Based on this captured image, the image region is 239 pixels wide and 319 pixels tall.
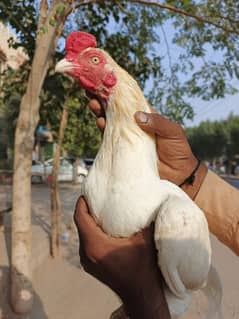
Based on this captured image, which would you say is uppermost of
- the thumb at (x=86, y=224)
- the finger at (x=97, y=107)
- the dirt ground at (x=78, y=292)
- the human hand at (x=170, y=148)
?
the finger at (x=97, y=107)

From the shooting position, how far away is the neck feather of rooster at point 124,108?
52.6 inches

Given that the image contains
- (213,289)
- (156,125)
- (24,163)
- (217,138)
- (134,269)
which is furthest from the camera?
(217,138)

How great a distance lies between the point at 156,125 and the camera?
1.36 m

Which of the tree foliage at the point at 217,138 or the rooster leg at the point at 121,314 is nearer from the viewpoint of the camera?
the rooster leg at the point at 121,314

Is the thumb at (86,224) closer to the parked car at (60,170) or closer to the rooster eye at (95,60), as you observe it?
the rooster eye at (95,60)

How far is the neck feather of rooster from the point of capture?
134cm

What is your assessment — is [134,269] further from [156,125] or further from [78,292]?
[78,292]

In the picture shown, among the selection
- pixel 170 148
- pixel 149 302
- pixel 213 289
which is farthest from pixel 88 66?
pixel 213 289

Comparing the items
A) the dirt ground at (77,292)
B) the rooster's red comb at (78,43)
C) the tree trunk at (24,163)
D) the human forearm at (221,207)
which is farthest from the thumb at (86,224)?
the tree trunk at (24,163)

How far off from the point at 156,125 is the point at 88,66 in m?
0.34

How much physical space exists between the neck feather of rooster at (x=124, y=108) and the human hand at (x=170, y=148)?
3cm

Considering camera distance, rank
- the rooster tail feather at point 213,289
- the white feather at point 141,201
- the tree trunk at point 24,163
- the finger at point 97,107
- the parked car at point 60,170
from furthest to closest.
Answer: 1. the parked car at point 60,170
2. the tree trunk at point 24,163
3. the rooster tail feather at point 213,289
4. the finger at point 97,107
5. the white feather at point 141,201

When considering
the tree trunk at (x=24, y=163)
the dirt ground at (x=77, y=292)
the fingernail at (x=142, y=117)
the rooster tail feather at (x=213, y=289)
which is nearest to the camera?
the fingernail at (x=142, y=117)

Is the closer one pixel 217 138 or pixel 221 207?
pixel 221 207
